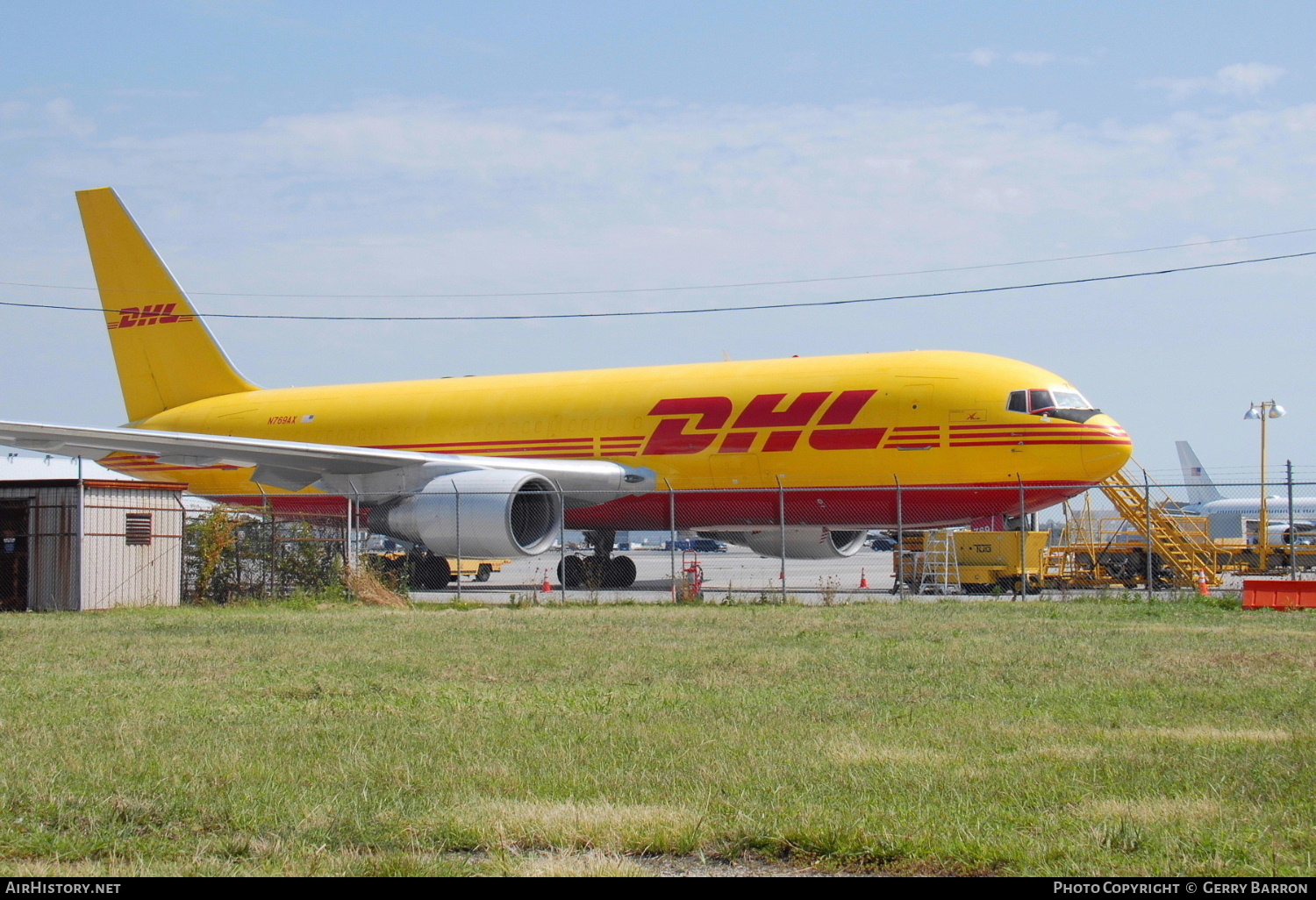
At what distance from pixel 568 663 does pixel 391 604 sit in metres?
7.84

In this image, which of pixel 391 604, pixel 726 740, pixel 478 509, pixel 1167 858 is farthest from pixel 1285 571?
pixel 1167 858

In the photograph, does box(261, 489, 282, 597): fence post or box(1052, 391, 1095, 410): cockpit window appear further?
box(1052, 391, 1095, 410): cockpit window

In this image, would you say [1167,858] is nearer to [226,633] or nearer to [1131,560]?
[226,633]

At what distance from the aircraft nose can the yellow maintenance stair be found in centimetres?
137

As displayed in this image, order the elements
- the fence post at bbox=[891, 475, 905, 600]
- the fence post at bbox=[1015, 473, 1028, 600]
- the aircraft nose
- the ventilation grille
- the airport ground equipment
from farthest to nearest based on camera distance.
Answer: the airport ground equipment < the aircraft nose < the fence post at bbox=[891, 475, 905, 600] < the ventilation grille < the fence post at bbox=[1015, 473, 1028, 600]

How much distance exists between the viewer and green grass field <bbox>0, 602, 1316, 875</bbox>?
15.8 ft

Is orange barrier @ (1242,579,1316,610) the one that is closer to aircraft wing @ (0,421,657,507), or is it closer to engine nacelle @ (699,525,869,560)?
engine nacelle @ (699,525,869,560)

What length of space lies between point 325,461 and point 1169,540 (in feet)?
47.0

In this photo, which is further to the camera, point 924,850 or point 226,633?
point 226,633

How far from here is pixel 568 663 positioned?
10.7 metres

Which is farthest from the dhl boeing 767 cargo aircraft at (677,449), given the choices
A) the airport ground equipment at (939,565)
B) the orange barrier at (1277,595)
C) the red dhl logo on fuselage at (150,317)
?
the orange barrier at (1277,595)

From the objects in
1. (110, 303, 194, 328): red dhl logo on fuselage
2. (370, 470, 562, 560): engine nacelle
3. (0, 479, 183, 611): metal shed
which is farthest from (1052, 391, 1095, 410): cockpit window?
(110, 303, 194, 328): red dhl logo on fuselage

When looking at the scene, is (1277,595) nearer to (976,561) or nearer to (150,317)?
(976,561)

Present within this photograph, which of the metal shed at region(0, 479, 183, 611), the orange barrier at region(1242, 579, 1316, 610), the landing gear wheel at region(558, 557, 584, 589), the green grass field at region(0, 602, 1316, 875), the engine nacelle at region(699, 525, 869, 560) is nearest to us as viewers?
the green grass field at region(0, 602, 1316, 875)
